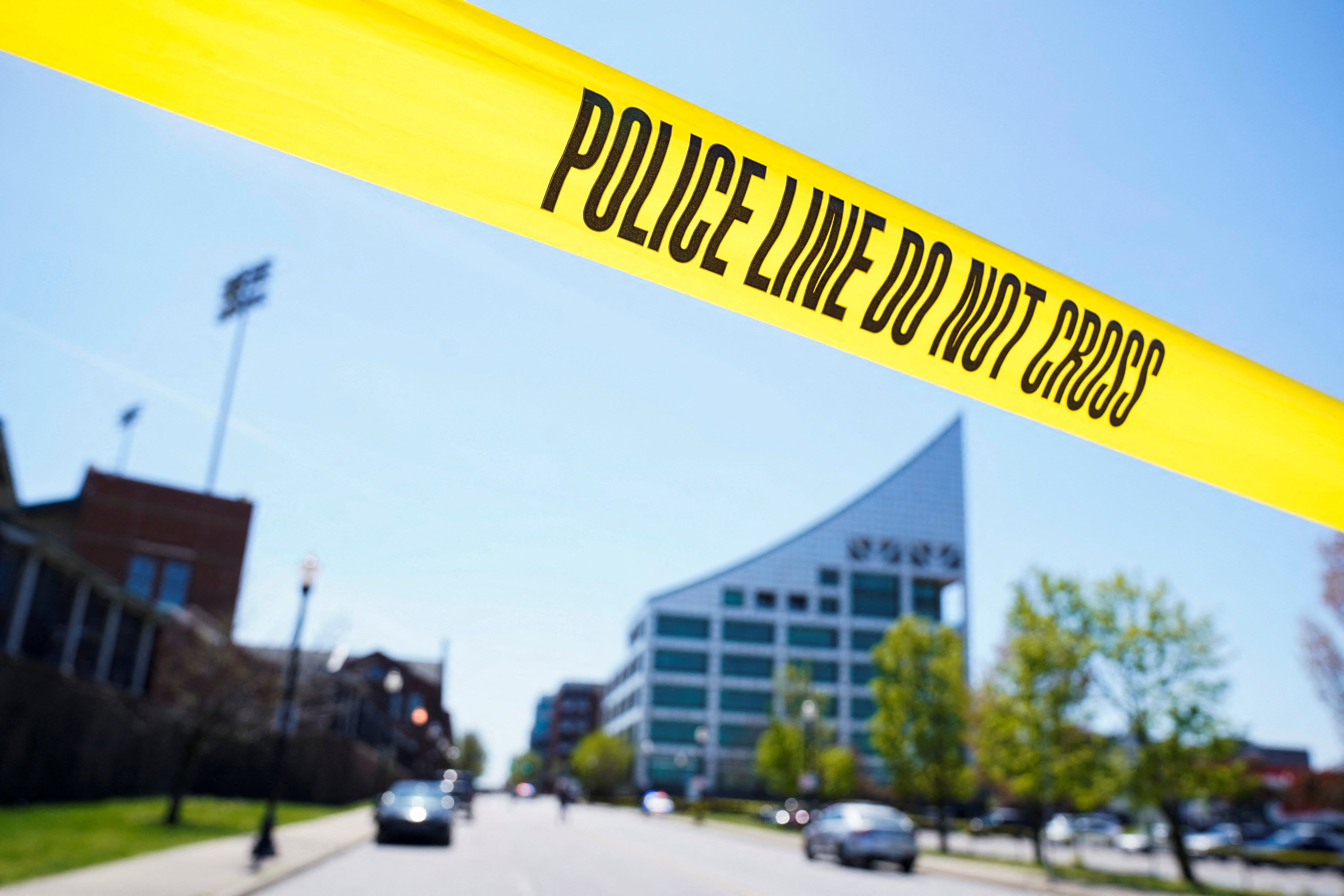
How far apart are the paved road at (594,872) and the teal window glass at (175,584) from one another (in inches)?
1181

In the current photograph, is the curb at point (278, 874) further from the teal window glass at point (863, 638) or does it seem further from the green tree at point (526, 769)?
the green tree at point (526, 769)

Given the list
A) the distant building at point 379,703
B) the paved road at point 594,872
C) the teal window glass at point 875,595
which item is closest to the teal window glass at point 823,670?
the teal window glass at point 875,595

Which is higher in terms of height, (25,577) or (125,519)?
(125,519)

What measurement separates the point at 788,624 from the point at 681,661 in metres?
12.0

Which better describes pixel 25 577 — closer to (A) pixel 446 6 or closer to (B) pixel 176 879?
(B) pixel 176 879

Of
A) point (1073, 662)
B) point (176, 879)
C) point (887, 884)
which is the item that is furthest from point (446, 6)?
point (1073, 662)

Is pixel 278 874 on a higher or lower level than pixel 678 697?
lower

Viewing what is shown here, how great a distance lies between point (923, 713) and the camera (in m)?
41.3

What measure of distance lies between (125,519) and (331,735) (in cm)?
2113

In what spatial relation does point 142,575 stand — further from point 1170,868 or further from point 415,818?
point 1170,868

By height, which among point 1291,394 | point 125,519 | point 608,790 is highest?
point 125,519

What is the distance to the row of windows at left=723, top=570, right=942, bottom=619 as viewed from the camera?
10419cm

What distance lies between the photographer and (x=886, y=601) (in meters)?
106

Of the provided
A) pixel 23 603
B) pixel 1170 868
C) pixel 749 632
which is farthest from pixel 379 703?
pixel 1170 868
